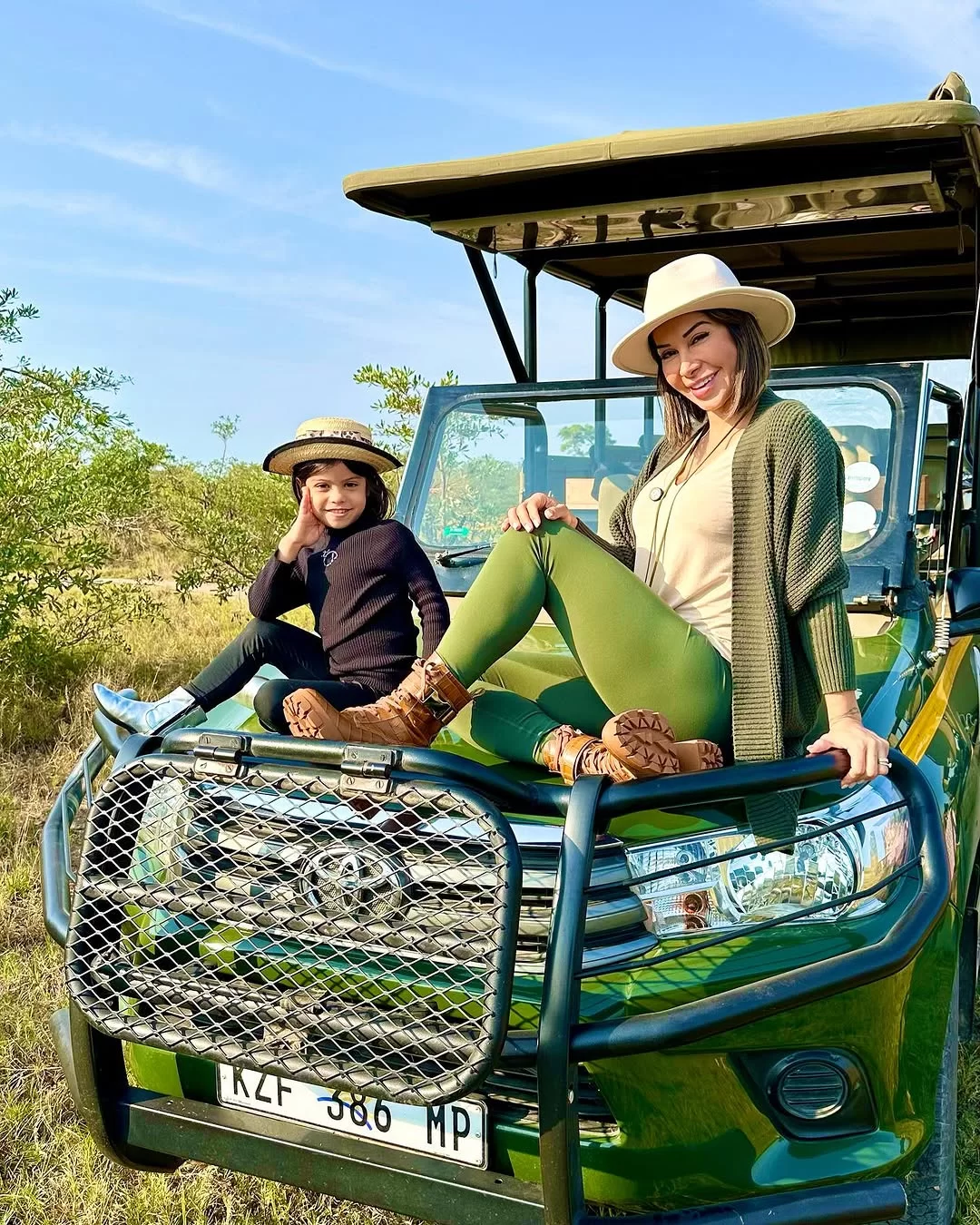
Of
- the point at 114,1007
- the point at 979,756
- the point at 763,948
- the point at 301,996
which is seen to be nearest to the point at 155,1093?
the point at 114,1007

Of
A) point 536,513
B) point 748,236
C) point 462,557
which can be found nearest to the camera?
point 536,513

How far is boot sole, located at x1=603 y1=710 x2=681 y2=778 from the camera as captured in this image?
7.93 feet

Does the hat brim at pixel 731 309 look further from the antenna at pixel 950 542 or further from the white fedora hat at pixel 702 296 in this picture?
the antenna at pixel 950 542

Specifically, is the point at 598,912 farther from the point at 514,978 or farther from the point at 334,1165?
the point at 334,1165

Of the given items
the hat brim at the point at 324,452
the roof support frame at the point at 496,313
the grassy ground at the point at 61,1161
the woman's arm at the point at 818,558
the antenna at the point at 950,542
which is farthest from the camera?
the roof support frame at the point at 496,313

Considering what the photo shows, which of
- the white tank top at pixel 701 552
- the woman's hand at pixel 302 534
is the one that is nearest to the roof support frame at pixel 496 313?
the woman's hand at pixel 302 534

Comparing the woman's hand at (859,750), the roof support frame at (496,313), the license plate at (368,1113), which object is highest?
the roof support frame at (496,313)

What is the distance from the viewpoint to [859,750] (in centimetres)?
221

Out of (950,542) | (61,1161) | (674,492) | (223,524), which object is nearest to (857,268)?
(950,542)

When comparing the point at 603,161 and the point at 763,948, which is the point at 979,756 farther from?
the point at 603,161

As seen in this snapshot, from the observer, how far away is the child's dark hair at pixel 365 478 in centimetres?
354

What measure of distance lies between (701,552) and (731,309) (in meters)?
0.59

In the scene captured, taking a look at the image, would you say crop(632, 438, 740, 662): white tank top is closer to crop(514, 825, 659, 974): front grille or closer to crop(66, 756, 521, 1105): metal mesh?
crop(514, 825, 659, 974): front grille

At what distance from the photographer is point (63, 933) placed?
7.82ft
